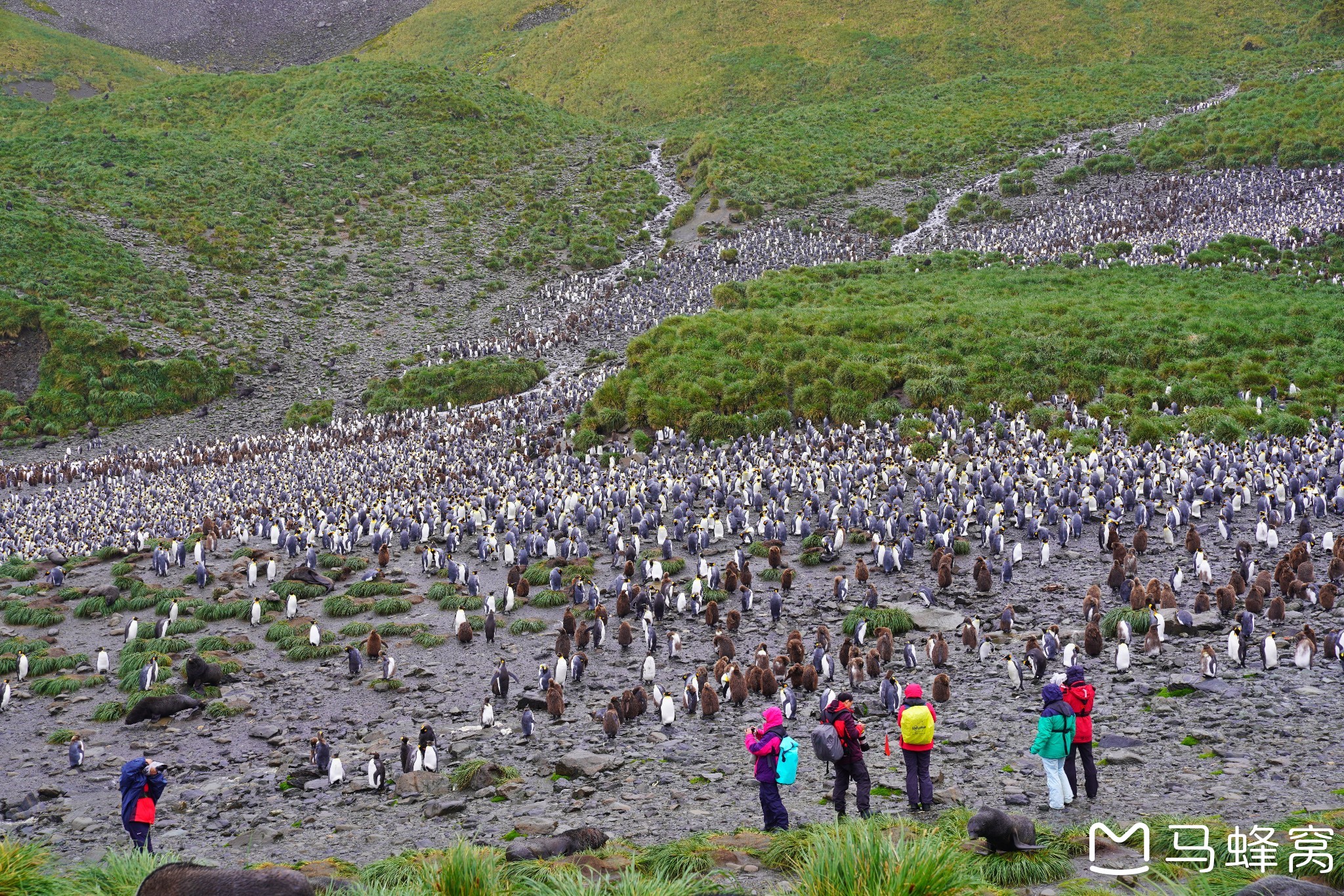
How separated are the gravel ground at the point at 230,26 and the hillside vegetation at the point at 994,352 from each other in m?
122

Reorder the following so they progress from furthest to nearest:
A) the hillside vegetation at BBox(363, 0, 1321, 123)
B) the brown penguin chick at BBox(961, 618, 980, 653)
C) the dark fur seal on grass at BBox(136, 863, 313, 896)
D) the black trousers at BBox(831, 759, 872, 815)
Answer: the hillside vegetation at BBox(363, 0, 1321, 123) → the brown penguin chick at BBox(961, 618, 980, 653) → the black trousers at BBox(831, 759, 872, 815) → the dark fur seal on grass at BBox(136, 863, 313, 896)

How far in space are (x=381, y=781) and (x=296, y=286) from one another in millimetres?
47983

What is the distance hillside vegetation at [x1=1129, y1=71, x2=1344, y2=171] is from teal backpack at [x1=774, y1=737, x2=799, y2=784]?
53.4 m

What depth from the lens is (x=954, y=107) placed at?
74438mm

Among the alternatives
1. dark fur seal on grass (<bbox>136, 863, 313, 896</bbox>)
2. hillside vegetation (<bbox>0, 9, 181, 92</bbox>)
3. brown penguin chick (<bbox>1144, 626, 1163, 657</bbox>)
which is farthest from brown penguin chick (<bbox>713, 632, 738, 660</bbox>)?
hillside vegetation (<bbox>0, 9, 181, 92</bbox>)

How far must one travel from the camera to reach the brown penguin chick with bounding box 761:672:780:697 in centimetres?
1238

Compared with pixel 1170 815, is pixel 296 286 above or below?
above

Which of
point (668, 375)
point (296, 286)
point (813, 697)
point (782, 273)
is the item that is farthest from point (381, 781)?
point (296, 286)

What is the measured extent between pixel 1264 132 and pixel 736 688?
2184 inches

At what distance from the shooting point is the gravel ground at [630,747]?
9.04 m

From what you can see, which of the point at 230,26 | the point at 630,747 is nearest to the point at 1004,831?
the point at 630,747

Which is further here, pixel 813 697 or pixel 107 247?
pixel 107 247

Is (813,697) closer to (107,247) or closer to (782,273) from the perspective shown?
(782,273)

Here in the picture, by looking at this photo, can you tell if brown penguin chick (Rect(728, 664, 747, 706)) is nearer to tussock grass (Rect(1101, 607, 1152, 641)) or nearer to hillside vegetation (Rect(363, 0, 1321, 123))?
tussock grass (Rect(1101, 607, 1152, 641))
